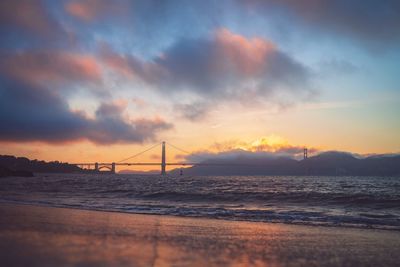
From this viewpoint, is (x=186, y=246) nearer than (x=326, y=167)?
Yes

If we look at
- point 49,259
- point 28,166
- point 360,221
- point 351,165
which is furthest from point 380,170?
point 49,259

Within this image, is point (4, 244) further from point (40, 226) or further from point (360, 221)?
point (360, 221)

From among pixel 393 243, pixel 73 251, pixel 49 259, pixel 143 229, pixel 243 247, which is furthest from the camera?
pixel 143 229

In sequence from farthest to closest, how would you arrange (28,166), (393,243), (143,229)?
(28,166)
(143,229)
(393,243)

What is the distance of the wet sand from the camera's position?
6.48 m

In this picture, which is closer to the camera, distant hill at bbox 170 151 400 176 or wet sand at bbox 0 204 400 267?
wet sand at bbox 0 204 400 267

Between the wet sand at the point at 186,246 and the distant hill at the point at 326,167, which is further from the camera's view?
the distant hill at the point at 326,167

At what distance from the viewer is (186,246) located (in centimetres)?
790

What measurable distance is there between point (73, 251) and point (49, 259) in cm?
73

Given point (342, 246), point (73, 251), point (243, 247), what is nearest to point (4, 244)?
point (73, 251)

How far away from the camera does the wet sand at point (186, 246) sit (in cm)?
648

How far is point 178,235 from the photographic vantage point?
957cm

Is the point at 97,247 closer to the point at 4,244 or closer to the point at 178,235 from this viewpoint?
the point at 4,244

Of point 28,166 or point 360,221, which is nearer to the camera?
point 360,221
